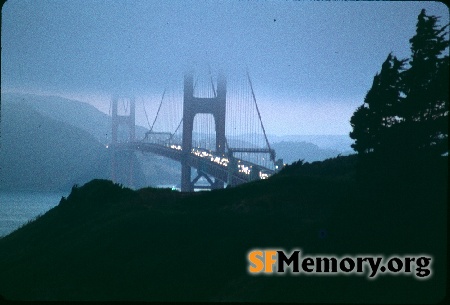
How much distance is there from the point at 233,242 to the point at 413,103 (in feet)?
30.3

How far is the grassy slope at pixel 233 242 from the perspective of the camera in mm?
13312

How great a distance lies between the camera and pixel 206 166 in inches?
1991

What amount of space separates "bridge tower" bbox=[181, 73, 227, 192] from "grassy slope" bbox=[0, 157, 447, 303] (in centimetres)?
3296

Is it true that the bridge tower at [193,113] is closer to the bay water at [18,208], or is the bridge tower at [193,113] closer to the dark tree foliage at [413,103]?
the bay water at [18,208]

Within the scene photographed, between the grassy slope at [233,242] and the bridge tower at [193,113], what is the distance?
33.0 m

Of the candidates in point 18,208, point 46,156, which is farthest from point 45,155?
point 18,208

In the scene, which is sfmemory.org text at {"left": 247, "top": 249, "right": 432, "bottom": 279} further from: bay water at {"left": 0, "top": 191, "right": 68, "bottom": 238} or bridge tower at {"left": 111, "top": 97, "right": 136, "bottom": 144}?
bridge tower at {"left": 111, "top": 97, "right": 136, "bottom": 144}

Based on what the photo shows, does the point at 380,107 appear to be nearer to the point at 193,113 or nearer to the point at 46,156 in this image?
the point at 193,113

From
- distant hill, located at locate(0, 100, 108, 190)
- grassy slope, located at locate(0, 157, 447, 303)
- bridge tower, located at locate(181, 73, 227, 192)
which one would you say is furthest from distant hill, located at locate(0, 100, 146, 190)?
grassy slope, located at locate(0, 157, 447, 303)

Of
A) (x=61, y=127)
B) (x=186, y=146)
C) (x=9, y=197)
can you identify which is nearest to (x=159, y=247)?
(x=186, y=146)

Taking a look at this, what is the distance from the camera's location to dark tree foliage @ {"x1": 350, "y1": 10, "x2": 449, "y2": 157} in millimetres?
18859

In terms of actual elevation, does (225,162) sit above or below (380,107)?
below

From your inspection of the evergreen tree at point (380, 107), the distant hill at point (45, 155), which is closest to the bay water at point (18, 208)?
the distant hill at point (45, 155)

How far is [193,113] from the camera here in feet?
211
